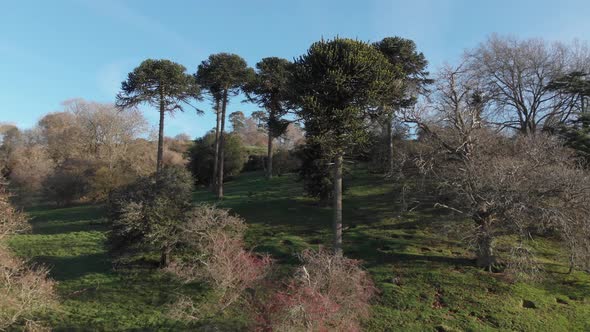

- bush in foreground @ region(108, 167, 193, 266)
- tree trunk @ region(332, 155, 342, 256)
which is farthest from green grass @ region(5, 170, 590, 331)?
tree trunk @ region(332, 155, 342, 256)

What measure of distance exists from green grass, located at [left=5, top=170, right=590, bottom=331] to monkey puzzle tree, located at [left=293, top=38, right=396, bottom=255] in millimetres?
4119

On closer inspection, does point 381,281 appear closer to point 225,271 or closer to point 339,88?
point 225,271

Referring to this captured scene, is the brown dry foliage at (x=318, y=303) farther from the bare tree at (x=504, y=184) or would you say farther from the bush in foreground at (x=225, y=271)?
the bare tree at (x=504, y=184)

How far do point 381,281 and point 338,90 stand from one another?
32.0ft

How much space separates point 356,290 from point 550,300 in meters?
10.6

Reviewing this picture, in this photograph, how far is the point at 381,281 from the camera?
2111cm

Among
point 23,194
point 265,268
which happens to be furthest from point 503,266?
point 23,194

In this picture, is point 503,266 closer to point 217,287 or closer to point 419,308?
point 419,308

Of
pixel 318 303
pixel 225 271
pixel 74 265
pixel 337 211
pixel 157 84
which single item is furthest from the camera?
pixel 157 84

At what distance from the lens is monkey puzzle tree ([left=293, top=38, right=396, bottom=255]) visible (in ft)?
71.1

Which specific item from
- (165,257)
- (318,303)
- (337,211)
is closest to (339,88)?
(337,211)

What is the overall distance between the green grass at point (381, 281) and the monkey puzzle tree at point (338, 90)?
13.5 ft

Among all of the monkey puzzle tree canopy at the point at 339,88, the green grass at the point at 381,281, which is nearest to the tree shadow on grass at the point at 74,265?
the green grass at the point at 381,281

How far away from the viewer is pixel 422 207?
31.8 meters
